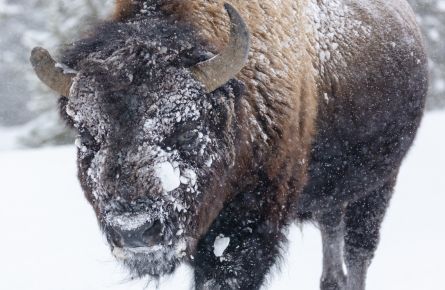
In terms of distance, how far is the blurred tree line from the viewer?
55.5 ft

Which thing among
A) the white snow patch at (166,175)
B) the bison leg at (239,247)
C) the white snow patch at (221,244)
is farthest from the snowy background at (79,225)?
the white snow patch at (166,175)

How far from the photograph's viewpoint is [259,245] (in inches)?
169

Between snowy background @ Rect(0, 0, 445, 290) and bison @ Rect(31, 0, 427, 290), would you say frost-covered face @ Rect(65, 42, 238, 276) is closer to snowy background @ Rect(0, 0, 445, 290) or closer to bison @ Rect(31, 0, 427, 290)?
bison @ Rect(31, 0, 427, 290)

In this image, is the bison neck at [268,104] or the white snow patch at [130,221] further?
the bison neck at [268,104]

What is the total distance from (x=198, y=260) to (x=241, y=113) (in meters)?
0.90

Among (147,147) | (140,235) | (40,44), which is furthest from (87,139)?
(40,44)

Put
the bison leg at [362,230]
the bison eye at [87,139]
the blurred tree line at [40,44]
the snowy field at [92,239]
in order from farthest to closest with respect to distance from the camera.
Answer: the blurred tree line at [40,44]
the snowy field at [92,239]
the bison leg at [362,230]
the bison eye at [87,139]

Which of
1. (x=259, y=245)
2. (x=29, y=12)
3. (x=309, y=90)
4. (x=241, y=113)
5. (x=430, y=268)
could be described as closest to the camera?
(x=241, y=113)

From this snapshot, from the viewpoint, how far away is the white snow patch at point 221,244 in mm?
4277

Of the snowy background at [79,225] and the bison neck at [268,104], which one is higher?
the bison neck at [268,104]

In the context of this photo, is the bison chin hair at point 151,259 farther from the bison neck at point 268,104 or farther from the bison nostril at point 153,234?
the bison neck at point 268,104

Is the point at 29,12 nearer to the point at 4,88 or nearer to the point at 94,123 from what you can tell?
the point at 4,88

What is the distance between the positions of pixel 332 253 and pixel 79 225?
12.4ft

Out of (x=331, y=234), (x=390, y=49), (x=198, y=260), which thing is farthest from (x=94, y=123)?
(x=331, y=234)
